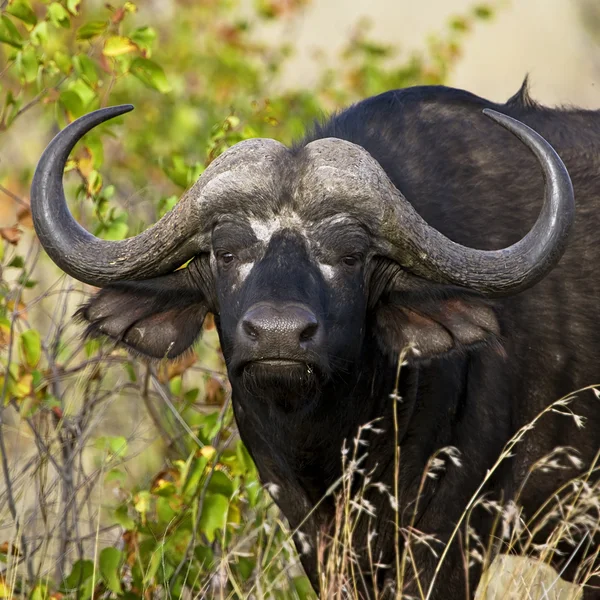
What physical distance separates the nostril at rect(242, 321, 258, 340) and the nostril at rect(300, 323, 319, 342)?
14cm

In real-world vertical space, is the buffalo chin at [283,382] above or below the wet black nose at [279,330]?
below

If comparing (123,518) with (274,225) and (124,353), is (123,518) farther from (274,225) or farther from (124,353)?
(274,225)

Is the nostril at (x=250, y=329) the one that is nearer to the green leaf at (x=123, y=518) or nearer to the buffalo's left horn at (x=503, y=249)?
the buffalo's left horn at (x=503, y=249)

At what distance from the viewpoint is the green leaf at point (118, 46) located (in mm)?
4562

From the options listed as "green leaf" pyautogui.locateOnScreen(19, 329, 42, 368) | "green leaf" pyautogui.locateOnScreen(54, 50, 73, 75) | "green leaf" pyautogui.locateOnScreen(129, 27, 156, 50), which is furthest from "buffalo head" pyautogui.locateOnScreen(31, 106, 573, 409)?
"green leaf" pyautogui.locateOnScreen(54, 50, 73, 75)

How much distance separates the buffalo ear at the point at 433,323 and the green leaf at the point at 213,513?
0.92 m

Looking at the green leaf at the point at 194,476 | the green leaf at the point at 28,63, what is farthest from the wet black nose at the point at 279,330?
the green leaf at the point at 28,63

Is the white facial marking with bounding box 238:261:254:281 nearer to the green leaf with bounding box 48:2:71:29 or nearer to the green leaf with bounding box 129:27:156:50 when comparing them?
the green leaf with bounding box 129:27:156:50

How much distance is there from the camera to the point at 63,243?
12.8 feet

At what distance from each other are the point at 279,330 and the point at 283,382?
27 centimetres

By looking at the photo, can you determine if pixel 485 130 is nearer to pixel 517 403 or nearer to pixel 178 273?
pixel 517 403

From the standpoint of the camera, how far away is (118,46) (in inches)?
180

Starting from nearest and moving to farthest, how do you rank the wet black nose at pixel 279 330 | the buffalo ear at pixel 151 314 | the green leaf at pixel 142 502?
the wet black nose at pixel 279 330 → the buffalo ear at pixel 151 314 → the green leaf at pixel 142 502

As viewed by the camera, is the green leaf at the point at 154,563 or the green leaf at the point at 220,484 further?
the green leaf at the point at 220,484
